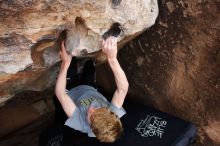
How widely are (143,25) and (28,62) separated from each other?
27.6 inches

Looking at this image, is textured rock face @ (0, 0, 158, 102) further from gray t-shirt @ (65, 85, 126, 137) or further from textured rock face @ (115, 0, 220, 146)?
gray t-shirt @ (65, 85, 126, 137)

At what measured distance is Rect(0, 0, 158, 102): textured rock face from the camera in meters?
1.86

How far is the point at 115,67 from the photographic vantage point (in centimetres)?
223

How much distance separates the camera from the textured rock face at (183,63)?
2.34 metres

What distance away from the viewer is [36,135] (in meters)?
3.24

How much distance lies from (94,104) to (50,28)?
2.10 feet

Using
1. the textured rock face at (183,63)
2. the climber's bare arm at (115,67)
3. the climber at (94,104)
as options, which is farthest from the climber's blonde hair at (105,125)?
the textured rock face at (183,63)

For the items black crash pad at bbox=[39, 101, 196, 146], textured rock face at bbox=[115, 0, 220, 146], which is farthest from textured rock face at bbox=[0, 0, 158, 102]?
black crash pad at bbox=[39, 101, 196, 146]

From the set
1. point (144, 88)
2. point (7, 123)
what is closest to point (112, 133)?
point (144, 88)

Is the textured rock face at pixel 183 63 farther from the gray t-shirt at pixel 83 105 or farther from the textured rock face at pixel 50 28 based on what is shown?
the gray t-shirt at pixel 83 105

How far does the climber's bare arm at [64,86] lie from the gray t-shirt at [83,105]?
49mm

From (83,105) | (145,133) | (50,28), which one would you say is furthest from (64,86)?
(145,133)

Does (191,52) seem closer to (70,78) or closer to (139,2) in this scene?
(139,2)

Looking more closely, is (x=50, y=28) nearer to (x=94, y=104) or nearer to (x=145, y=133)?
(x=94, y=104)
